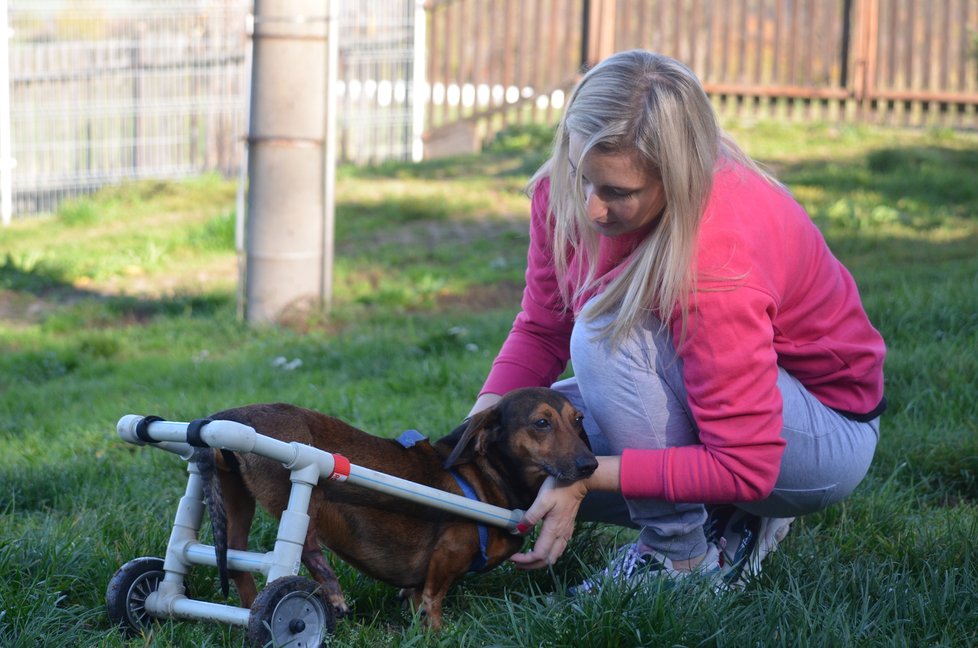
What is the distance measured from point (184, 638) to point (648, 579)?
3.55 ft

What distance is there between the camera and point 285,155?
6633 mm

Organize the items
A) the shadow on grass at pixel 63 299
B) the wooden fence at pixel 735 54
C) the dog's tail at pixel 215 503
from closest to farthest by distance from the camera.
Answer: the dog's tail at pixel 215 503
the shadow on grass at pixel 63 299
the wooden fence at pixel 735 54

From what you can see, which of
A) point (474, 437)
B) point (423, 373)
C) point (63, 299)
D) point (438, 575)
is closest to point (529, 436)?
point (474, 437)

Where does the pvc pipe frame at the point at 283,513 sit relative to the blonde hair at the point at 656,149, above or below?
below

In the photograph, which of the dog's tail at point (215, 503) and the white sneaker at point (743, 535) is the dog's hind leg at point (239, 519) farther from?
the white sneaker at point (743, 535)

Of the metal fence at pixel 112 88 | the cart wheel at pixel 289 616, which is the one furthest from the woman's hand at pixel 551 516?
the metal fence at pixel 112 88

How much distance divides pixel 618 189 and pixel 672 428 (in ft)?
2.12

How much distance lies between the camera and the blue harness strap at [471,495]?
→ 2873 millimetres

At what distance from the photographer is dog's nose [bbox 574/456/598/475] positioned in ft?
9.04

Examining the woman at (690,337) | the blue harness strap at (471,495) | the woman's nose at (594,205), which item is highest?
the woman's nose at (594,205)

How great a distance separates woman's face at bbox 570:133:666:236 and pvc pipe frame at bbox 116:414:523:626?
77 centimetres

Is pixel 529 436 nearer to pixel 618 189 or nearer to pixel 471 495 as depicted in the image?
pixel 471 495

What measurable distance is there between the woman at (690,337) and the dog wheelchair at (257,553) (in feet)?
1.23

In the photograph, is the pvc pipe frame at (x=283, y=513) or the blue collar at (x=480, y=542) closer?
the pvc pipe frame at (x=283, y=513)
